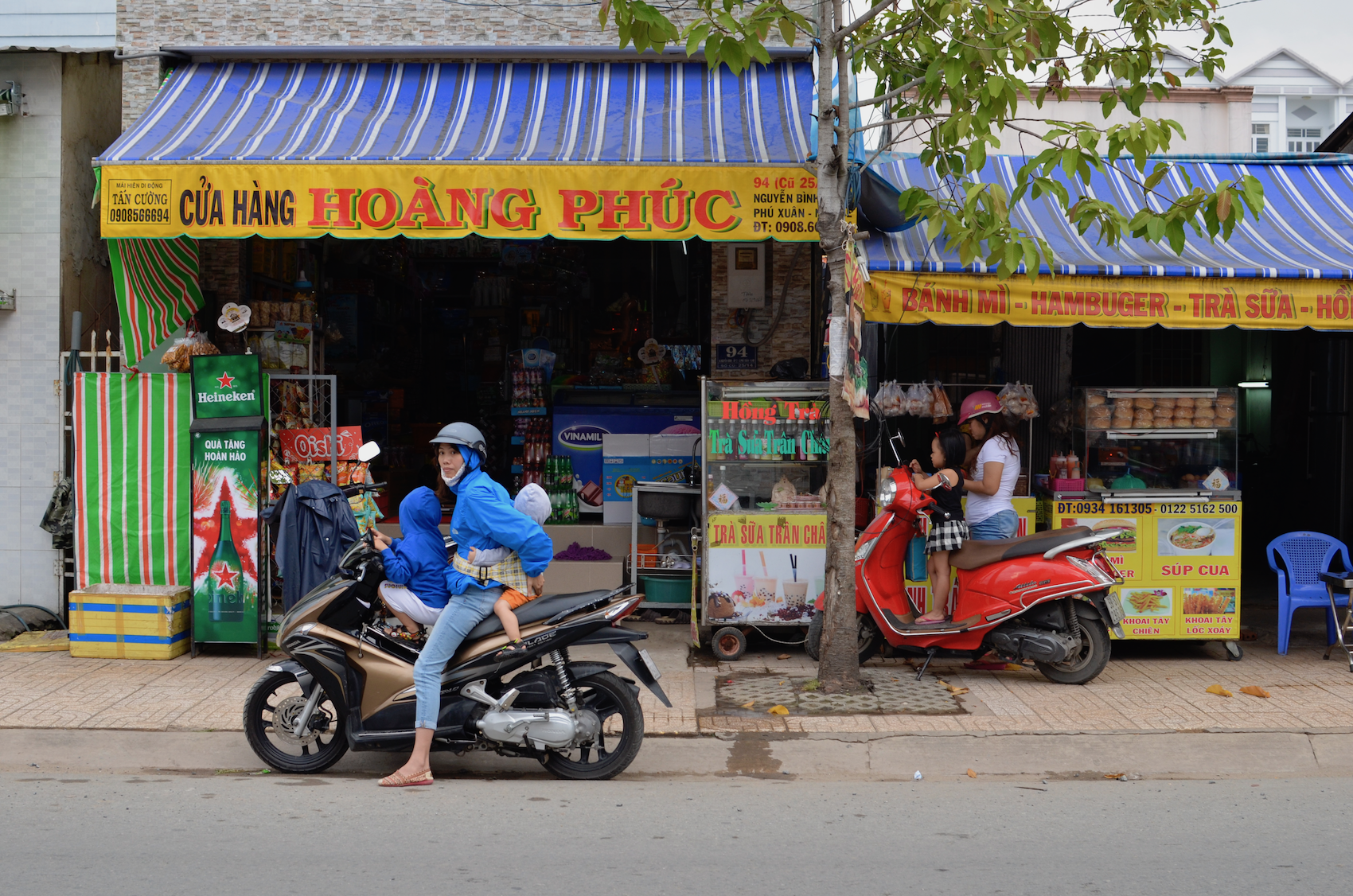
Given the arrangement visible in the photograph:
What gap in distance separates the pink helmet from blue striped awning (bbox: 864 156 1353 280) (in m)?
0.93

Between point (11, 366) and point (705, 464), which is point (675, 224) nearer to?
point (705, 464)

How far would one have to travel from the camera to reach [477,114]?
883 cm

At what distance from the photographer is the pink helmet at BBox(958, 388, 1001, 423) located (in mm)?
7824

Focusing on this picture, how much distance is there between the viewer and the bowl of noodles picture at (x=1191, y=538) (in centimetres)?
805

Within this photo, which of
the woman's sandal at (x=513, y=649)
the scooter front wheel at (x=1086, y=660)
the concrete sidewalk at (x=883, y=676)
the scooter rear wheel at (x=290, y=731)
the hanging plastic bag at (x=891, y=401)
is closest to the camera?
the woman's sandal at (x=513, y=649)

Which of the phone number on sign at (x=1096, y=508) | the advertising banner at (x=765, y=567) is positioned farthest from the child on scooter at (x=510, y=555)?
the phone number on sign at (x=1096, y=508)

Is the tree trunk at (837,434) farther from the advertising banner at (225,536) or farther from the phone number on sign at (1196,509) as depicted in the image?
the advertising banner at (225,536)

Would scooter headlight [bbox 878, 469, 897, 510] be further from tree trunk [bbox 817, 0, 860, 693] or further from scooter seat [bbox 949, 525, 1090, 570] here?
scooter seat [bbox 949, 525, 1090, 570]

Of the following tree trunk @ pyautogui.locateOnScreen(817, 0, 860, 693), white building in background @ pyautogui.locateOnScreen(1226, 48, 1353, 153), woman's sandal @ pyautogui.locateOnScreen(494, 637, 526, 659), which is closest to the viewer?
woman's sandal @ pyautogui.locateOnScreen(494, 637, 526, 659)

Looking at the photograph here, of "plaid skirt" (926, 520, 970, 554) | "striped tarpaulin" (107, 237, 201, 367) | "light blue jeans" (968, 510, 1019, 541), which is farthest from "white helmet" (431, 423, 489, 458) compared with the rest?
Result: "striped tarpaulin" (107, 237, 201, 367)

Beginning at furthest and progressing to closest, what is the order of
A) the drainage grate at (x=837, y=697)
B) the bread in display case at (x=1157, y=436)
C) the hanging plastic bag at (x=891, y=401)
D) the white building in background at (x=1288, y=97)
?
the white building in background at (x=1288, y=97) → the bread in display case at (x=1157, y=436) → the hanging plastic bag at (x=891, y=401) → the drainage grate at (x=837, y=697)

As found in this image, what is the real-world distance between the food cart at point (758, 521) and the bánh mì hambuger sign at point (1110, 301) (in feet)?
3.45

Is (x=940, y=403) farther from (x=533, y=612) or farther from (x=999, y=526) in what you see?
(x=533, y=612)

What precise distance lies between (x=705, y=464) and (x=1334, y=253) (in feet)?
15.7
